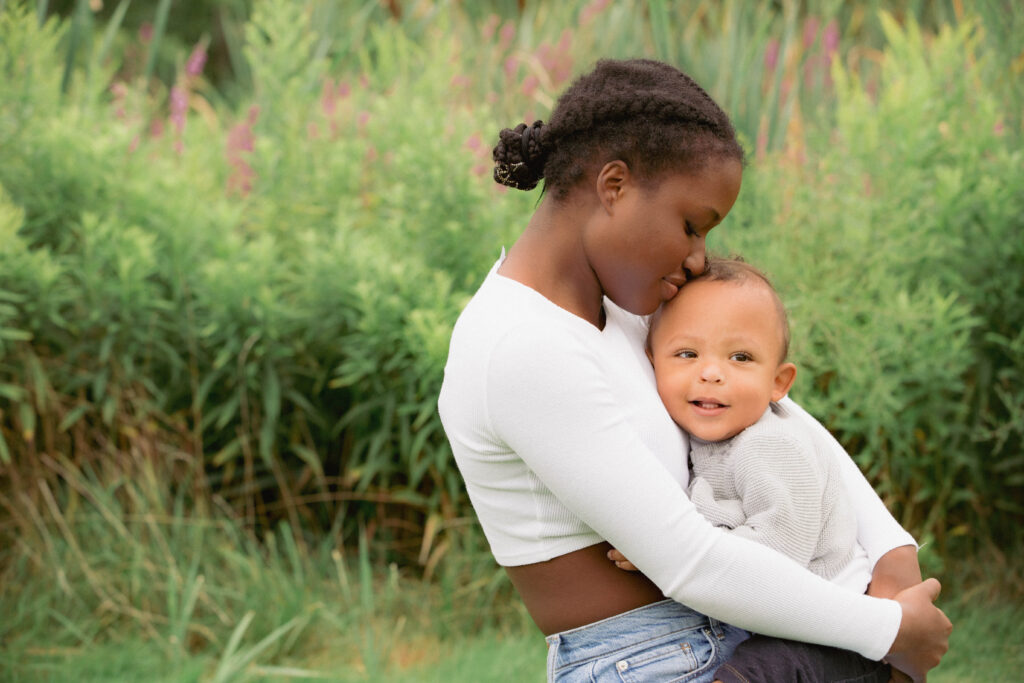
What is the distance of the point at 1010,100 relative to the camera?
403 centimetres

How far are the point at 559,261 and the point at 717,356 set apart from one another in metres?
0.35

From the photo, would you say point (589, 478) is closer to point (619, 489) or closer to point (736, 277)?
point (619, 489)

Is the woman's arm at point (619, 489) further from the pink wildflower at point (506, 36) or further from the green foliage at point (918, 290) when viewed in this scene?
the pink wildflower at point (506, 36)

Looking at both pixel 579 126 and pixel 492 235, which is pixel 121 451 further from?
pixel 579 126

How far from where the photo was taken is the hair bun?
5.75 ft

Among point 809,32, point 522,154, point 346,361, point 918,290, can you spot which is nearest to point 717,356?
point 522,154

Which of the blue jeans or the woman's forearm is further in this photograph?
the woman's forearm

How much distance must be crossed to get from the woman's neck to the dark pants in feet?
1.91

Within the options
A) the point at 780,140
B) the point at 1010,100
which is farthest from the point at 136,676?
the point at 1010,100

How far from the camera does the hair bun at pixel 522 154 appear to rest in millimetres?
1753

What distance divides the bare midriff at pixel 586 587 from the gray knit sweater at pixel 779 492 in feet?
0.58

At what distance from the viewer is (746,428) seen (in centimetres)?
179

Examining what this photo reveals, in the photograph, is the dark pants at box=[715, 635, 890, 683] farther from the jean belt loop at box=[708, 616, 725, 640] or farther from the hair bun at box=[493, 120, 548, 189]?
the hair bun at box=[493, 120, 548, 189]

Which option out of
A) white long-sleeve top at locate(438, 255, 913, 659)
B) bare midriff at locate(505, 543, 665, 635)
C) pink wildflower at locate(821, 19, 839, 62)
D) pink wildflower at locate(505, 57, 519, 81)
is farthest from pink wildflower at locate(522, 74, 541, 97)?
bare midriff at locate(505, 543, 665, 635)
